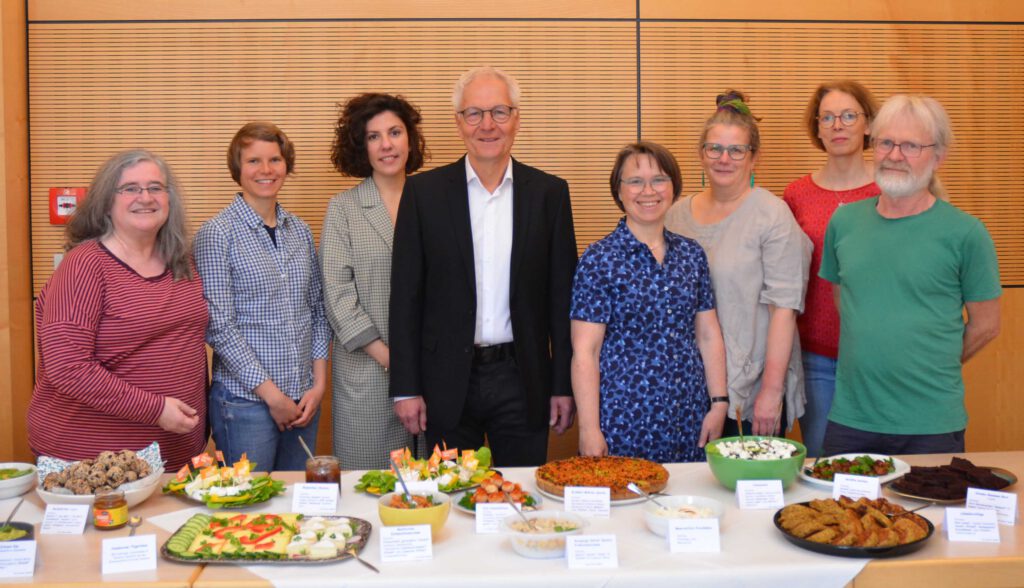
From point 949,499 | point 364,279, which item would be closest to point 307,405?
point 364,279

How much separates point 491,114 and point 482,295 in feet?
1.94

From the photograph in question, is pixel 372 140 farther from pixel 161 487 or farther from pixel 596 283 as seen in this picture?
pixel 161 487

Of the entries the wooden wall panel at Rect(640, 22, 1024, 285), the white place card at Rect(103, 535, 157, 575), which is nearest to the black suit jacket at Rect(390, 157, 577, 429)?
the white place card at Rect(103, 535, 157, 575)

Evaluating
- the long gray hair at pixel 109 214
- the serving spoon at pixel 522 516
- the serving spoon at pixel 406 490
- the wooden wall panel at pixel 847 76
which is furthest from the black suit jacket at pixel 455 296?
the wooden wall panel at pixel 847 76

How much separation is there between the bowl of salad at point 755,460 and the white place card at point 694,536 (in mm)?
349

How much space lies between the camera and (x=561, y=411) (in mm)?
3004

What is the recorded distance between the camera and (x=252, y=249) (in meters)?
2.97

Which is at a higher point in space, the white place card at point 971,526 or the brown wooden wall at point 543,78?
the brown wooden wall at point 543,78

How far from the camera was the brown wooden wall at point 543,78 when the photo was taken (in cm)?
412

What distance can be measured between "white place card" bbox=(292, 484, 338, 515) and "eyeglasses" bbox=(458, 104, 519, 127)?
134 cm

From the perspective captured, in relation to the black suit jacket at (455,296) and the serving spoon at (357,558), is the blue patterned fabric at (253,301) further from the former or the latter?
the serving spoon at (357,558)

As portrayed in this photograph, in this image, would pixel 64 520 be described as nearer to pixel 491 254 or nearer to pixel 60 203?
pixel 491 254

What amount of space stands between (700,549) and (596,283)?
40.7 inches

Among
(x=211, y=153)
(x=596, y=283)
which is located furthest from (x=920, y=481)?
(x=211, y=153)
